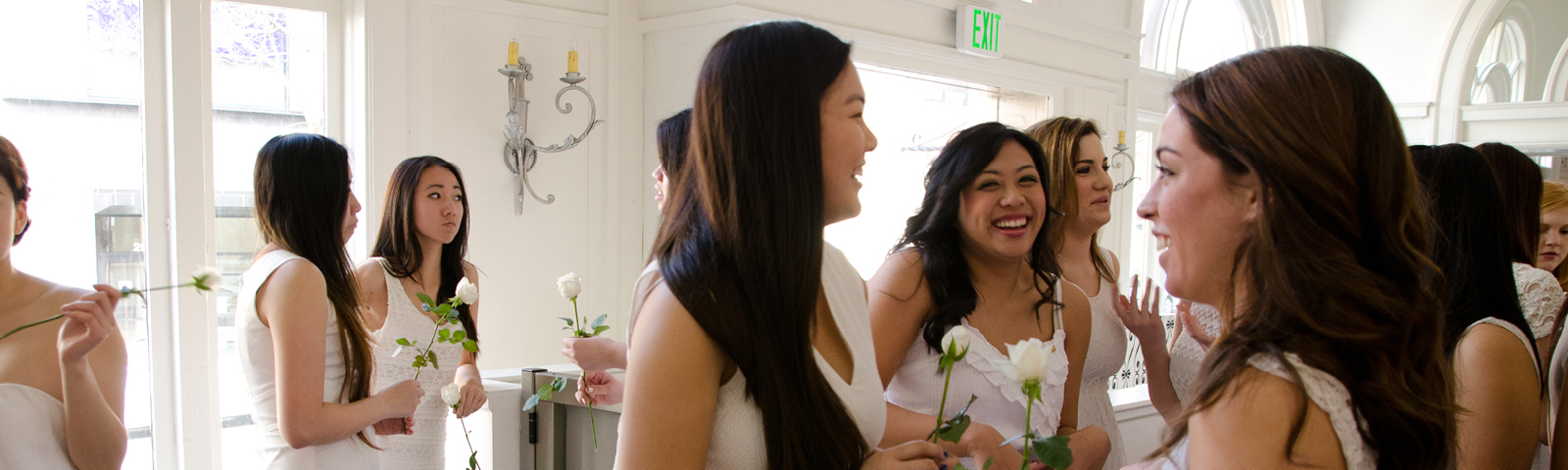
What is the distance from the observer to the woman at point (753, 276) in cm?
88

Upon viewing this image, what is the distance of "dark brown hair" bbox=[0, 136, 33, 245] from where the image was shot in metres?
1.50

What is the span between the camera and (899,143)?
4926 millimetres

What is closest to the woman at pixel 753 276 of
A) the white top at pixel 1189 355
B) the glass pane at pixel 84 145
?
the white top at pixel 1189 355

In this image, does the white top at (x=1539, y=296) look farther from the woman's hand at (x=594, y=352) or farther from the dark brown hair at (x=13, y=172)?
the dark brown hair at (x=13, y=172)

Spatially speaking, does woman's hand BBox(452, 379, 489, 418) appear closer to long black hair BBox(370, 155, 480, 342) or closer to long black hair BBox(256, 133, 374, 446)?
long black hair BBox(256, 133, 374, 446)

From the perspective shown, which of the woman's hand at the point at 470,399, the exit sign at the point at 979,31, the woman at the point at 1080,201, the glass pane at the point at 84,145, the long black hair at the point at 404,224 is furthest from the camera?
the exit sign at the point at 979,31

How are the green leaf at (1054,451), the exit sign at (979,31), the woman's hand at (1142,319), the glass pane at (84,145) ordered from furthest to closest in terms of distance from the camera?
the exit sign at (979,31), the glass pane at (84,145), the woman's hand at (1142,319), the green leaf at (1054,451)

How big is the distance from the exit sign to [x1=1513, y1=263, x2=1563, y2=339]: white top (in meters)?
3.05

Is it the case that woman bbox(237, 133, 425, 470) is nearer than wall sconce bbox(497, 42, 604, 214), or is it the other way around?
woman bbox(237, 133, 425, 470)

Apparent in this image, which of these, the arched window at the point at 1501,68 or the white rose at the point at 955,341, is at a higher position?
the arched window at the point at 1501,68

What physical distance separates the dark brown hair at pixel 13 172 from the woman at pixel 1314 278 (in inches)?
68.9

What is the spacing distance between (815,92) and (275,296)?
3.98 ft

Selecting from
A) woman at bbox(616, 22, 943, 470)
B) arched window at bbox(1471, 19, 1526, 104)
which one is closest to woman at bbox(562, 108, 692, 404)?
woman at bbox(616, 22, 943, 470)

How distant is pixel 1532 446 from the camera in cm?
137
